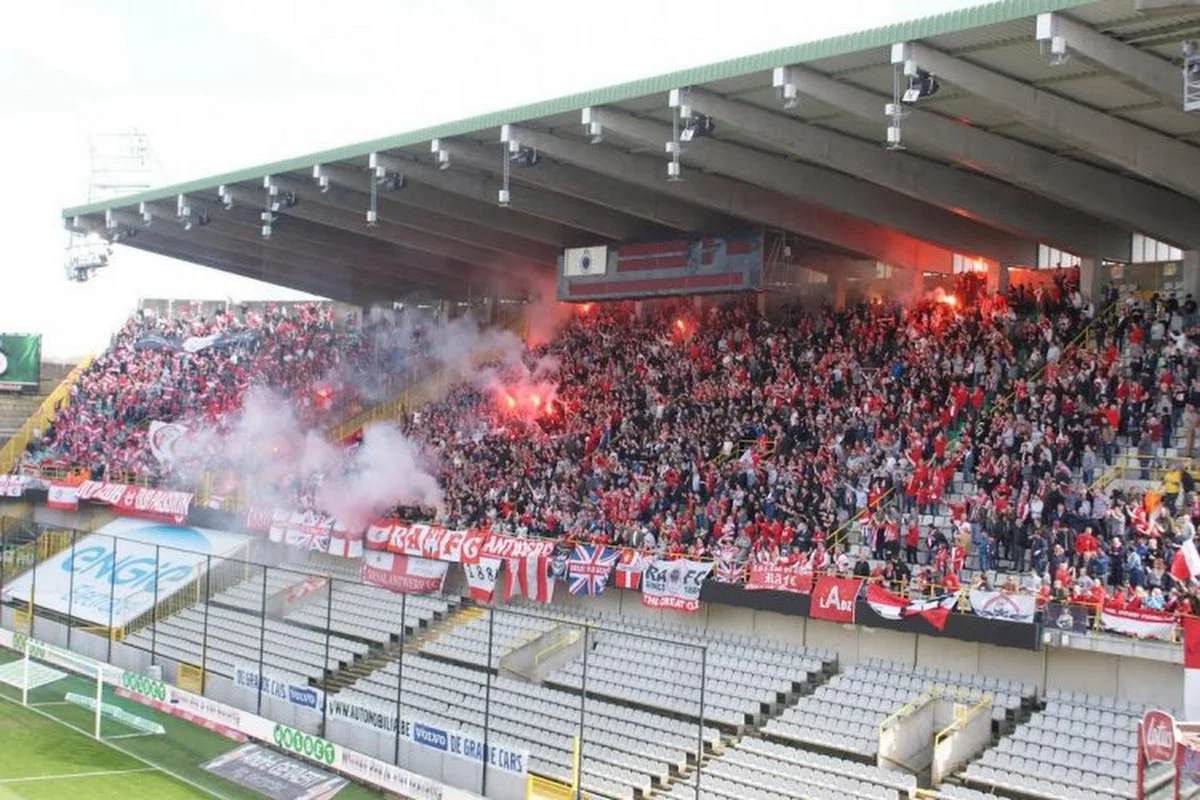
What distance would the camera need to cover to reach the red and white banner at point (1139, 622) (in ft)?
65.5

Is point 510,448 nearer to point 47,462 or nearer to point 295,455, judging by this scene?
point 295,455

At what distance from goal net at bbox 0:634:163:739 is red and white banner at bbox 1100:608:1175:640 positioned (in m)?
19.4

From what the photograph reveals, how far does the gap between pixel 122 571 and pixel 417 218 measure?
551 inches

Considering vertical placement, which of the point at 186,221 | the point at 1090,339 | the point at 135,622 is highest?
the point at 186,221

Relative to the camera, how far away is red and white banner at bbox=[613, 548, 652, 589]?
27766mm

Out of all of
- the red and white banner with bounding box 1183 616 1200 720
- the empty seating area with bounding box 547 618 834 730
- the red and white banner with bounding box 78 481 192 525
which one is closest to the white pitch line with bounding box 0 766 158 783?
the empty seating area with bounding box 547 618 834 730

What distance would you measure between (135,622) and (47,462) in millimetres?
14825

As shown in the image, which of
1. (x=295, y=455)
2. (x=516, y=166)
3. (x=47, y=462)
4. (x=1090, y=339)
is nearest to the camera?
(x=1090, y=339)

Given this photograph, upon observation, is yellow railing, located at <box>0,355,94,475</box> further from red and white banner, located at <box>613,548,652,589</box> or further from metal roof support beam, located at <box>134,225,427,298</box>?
red and white banner, located at <box>613,548,652,589</box>

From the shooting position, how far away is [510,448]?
37062 mm

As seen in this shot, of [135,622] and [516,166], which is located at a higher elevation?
[516,166]

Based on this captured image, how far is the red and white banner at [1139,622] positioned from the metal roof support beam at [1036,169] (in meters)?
7.91

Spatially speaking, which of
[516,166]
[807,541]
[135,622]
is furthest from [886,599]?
[135,622]

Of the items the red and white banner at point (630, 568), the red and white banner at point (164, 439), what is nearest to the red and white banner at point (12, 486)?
the red and white banner at point (164, 439)
